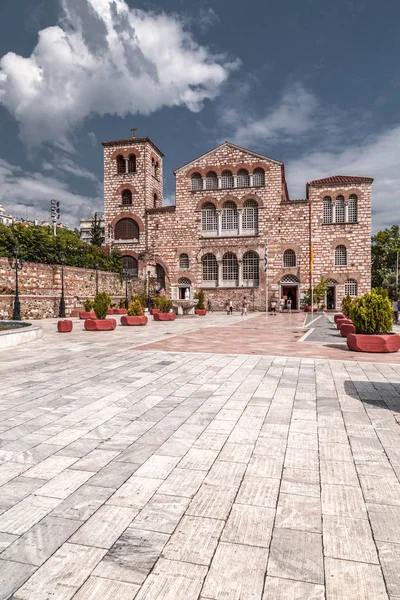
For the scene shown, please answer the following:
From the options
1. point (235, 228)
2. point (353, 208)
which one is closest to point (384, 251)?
point (353, 208)

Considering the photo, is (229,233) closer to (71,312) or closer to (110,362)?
(71,312)

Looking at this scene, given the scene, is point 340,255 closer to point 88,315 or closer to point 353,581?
point 88,315

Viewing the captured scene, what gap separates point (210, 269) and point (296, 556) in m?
36.3

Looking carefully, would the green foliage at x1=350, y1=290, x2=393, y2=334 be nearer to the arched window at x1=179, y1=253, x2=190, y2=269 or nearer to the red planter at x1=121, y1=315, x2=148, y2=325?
the red planter at x1=121, y1=315, x2=148, y2=325

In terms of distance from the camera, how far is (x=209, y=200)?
124 feet

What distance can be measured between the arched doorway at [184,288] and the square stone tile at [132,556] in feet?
118

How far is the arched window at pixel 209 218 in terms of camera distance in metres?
37.9

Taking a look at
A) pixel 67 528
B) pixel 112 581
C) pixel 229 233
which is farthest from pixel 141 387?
pixel 229 233

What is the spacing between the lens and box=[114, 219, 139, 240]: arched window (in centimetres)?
3903

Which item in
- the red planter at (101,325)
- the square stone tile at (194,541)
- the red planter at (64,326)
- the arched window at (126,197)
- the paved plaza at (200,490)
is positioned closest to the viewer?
the paved plaza at (200,490)

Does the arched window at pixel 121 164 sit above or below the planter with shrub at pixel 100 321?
above

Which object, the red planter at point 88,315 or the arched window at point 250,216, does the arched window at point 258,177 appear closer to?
the arched window at point 250,216

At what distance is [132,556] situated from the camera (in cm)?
226

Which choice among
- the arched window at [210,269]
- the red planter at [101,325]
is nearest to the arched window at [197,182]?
the arched window at [210,269]
